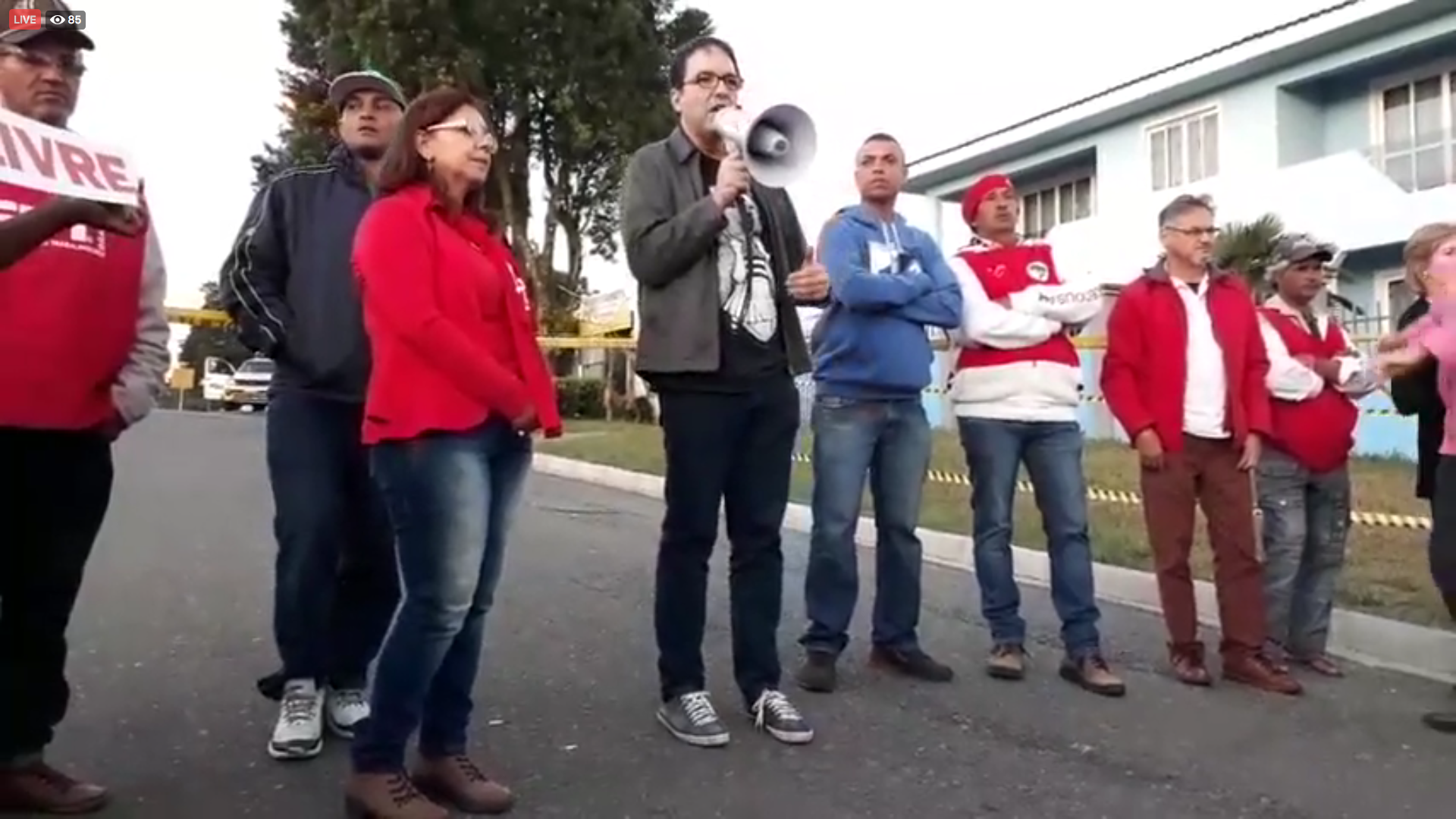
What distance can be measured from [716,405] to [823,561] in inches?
44.0

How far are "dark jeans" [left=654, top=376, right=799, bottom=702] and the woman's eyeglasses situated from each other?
104cm

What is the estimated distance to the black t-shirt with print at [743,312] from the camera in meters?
4.41

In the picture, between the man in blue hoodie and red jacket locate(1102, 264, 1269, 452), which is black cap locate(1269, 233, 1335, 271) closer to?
red jacket locate(1102, 264, 1269, 452)

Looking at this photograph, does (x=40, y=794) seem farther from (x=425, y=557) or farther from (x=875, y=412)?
(x=875, y=412)

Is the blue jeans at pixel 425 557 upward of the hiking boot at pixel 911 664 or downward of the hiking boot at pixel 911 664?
upward

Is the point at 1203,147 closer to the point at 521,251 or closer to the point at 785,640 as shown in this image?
the point at 521,251

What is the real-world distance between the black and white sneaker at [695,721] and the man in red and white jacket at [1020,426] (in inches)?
57.6

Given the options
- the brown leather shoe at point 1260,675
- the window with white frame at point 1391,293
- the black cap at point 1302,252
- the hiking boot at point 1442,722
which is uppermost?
the window with white frame at point 1391,293

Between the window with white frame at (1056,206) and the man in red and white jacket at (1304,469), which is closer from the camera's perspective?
the man in red and white jacket at (1304,469)

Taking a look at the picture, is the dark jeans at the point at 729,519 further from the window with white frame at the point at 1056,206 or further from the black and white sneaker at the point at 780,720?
the window with white frame at the point at 1056,206

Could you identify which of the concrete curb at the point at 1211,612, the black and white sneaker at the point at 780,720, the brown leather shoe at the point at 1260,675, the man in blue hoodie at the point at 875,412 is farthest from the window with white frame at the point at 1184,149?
the black and white sneaker at the point at 780,720

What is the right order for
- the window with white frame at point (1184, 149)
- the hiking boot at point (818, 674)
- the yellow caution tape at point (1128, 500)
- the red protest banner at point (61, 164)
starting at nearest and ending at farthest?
1. the red protest banner at point (61, 164)
2. the hiking boot at point (818, 674)
3. the yellow caution tape at point (1128, 500)
4. the window with white frame at point (1184, 149)

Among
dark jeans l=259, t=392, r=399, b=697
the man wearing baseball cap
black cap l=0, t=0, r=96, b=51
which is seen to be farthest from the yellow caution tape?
black cap l=0, t=0, r=96, b=51

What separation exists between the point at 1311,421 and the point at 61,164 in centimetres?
469
